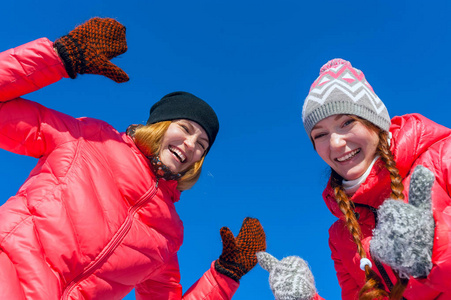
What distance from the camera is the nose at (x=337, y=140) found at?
8.61ft

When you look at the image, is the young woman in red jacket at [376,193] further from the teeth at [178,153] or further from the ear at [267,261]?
the teeth at [178,153]

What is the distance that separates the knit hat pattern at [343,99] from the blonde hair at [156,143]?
1368 mm

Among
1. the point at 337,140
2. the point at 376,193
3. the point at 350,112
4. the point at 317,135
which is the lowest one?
the point at 376,193

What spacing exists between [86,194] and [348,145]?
2.12m

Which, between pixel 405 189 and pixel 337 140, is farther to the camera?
pixel 337 140

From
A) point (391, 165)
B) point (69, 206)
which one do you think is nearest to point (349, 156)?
point (391, 165)

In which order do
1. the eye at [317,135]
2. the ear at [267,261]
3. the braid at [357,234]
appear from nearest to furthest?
the braid at [357,234], the ear at [267,261], the eye at [317,135]

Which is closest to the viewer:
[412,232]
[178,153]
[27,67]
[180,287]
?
[412,232]

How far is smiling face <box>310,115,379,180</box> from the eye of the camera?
2.64 m

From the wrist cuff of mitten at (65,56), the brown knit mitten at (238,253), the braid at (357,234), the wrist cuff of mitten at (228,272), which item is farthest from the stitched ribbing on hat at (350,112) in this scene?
the wrist cuff of mitten at (65,56)

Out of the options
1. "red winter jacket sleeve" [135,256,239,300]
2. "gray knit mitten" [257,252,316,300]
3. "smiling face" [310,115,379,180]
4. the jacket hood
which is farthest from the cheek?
"red winter jacket sleeve" [135,256,239,300]

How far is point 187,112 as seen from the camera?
Answer: 146 inches

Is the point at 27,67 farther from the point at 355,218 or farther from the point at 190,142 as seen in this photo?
the point at 355,218

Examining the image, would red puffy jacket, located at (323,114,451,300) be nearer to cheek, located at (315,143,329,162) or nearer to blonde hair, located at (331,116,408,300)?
blonde hair, located at (331,116,408,300)
